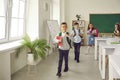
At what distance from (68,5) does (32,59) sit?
833cm

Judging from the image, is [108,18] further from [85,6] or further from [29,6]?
[29,6]

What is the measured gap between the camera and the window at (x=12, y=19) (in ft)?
18.1

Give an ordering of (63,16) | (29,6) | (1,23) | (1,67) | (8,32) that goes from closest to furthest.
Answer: (1,67) < (1,23) < (8,32) < (29,6) < (63,16)

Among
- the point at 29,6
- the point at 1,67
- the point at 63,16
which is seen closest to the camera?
the point at 1,67

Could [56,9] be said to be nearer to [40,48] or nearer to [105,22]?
[105,22]

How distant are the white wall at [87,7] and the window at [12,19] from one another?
19.8 ft

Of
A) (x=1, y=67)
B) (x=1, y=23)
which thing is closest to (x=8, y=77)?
(x=1, y=67)

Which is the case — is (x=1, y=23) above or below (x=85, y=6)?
below

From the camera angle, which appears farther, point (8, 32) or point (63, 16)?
point (63, 16)

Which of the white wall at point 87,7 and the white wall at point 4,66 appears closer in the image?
the white wall at point 4,66

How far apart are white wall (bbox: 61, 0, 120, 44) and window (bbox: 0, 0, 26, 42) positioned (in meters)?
6.05

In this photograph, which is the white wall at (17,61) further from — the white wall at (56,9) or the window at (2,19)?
the white wall at (56,9)

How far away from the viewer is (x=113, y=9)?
506 inches

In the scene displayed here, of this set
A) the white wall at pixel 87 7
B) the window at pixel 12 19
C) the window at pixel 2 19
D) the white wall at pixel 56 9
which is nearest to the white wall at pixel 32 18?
the window at pixel 12 19
